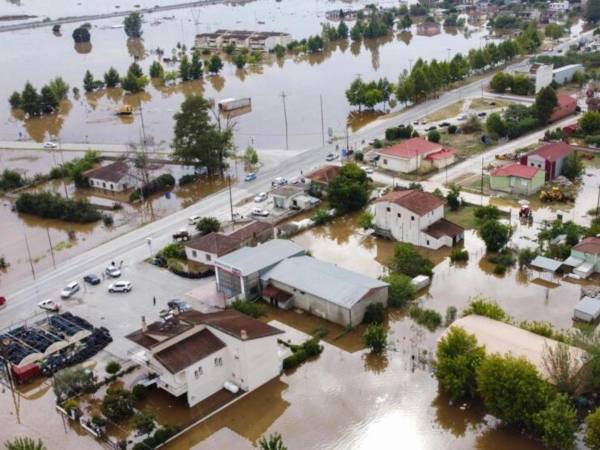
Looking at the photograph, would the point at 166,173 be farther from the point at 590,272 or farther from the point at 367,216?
the point at 590,272

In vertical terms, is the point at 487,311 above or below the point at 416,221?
below

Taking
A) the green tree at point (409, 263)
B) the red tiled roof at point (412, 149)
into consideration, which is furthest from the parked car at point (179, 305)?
the red tiled roof at point (412, 149)

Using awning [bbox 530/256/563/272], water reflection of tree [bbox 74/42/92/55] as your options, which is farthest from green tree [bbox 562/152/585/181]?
water reflection of tree [bbox 74/42/92/55]

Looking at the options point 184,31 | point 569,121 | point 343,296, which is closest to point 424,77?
point 569,121

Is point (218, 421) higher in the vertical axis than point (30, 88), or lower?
lower

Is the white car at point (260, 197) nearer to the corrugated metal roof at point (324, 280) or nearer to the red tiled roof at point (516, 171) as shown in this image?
the corrugated metal roof at point (324, 280)

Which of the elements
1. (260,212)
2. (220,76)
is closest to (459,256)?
(260,212)

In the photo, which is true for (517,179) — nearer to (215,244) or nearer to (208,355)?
(215,244)
